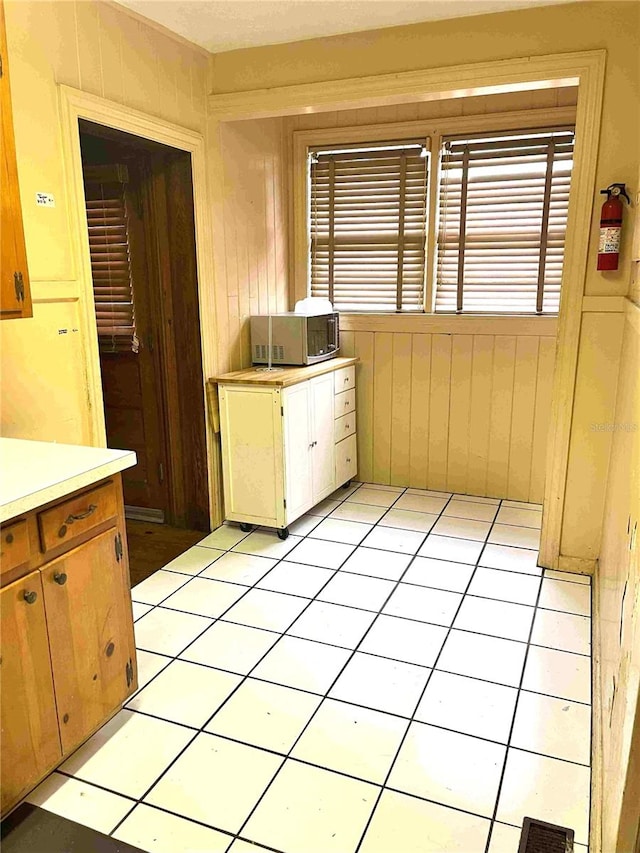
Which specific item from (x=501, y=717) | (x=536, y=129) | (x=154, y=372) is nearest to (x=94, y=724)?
(x=501, y=717)

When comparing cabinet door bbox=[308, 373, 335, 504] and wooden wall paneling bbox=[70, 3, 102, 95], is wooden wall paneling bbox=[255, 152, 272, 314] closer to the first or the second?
cabinet door bbox=[308, 373, 335, 504]

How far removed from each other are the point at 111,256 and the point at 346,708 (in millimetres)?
2637

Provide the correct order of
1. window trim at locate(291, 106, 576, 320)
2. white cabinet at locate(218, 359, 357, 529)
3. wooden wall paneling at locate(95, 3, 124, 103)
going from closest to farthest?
wooden wall paneling at locate(95, 3, 124, 103)
white cabinet at locate(218, 359, 357, 529)
window trim at locate(291, 106, 576, 320)

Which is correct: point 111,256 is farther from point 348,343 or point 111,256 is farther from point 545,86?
point 545,86

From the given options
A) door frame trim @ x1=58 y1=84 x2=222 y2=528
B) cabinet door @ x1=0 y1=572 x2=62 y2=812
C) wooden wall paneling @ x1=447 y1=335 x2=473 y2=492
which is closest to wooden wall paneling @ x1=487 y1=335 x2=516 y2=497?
wooden wall paneling @ x1=447 y1=335 x2=473 y2=492

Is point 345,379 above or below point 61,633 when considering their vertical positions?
above

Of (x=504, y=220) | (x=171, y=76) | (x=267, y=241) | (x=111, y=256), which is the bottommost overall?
(x=111, y=256)

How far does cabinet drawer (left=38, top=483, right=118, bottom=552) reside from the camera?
167 centimetres

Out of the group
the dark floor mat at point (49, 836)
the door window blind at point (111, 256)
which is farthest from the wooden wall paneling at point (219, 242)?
the dark floor mat at point (49, 836)

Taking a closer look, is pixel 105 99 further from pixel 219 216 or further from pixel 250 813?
pixel 250 813

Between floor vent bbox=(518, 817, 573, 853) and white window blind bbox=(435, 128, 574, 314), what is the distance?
2839mm

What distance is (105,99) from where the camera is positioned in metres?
2.56

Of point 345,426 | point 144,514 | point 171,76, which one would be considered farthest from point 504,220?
point 144,514

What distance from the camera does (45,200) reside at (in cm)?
230
